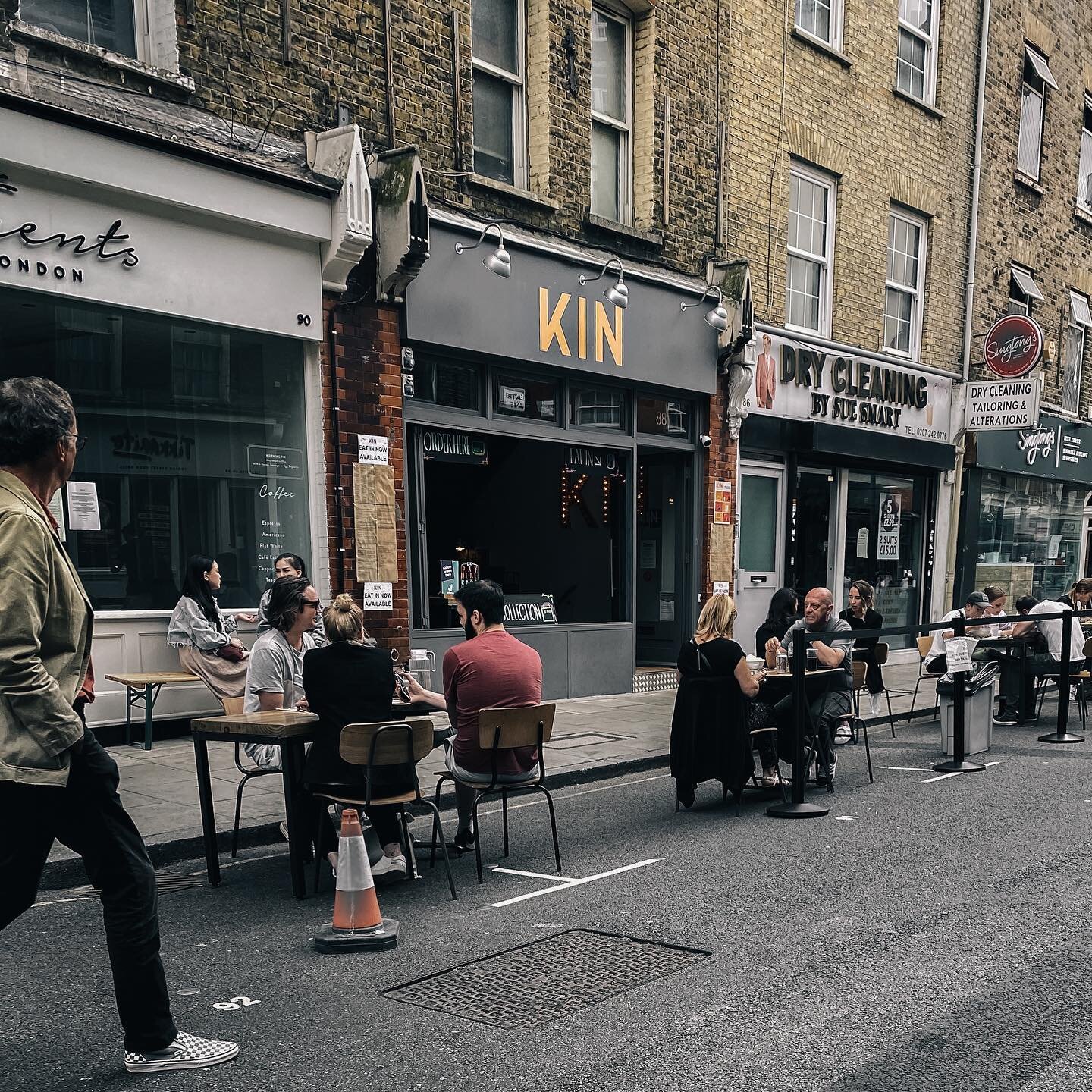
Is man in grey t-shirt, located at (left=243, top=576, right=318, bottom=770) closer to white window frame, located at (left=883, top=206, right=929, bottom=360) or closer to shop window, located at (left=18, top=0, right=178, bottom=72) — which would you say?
shop window, located at (left=18, top=0, right=178, bottom=72)

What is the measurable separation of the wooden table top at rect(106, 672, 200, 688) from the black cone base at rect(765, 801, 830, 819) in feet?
15.0

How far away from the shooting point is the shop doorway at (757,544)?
1454 centimetres

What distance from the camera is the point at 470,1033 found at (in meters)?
3.74

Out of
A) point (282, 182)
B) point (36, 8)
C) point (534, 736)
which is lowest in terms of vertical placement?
point (534, 736)

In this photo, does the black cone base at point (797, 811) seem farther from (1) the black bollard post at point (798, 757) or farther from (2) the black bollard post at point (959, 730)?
A: (2) the black bollard post at point (959, 730)

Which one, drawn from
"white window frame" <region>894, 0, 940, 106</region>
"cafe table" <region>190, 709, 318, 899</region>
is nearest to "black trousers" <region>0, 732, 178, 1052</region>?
"cafe table" <region>190, 709, 318, 899</region>

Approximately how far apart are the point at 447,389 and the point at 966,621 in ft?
17.8

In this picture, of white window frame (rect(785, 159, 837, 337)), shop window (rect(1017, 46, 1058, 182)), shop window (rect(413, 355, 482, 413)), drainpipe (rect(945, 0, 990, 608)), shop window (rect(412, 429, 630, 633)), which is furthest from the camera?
shop window (rect(1017, 46, 1058, 182))

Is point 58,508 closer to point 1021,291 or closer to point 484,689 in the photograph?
point 484,689

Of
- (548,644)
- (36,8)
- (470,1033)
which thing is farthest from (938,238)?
(470,1033)

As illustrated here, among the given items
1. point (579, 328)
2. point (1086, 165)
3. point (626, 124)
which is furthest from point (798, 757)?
point (1086, 165)

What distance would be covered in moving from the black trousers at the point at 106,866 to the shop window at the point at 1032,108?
65.1 ft

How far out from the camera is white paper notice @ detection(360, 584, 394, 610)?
10.0m

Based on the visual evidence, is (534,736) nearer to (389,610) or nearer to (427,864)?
(427,864)
